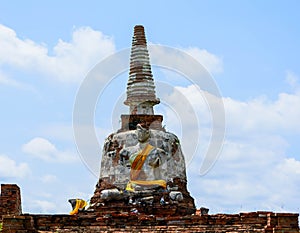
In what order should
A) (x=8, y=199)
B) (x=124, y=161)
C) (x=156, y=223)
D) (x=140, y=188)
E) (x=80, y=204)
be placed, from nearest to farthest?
(x=156, y=223) → (x=8, y=199) → (x=140, y=188) → (x=80, y=204) → (x=124, y=161)

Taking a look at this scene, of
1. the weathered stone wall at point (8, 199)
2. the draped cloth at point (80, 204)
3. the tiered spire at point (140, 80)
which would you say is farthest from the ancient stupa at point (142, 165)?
the weathered stone wall at point (8, 199)

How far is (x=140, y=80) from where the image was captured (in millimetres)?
38344

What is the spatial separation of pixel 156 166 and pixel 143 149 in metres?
1.06

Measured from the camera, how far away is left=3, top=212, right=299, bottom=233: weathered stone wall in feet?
80.0

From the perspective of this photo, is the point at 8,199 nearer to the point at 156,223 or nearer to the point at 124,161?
the point at 156,223

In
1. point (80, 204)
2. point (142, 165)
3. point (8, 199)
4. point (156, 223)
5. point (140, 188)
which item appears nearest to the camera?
point (156, 223)

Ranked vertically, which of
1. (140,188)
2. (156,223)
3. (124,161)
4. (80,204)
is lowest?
(156,223)

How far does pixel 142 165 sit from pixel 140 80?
5384 millimetres

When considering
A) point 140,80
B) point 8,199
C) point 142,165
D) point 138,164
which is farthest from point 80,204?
point 140,80

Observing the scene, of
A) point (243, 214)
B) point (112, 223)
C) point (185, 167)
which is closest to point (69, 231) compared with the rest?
point (112, 223)

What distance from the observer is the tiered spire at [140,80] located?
37.6 metres

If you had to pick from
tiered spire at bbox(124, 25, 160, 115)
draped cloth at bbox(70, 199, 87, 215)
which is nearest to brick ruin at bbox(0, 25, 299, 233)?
tiered spire at bbox(124, 25, 160, 115)

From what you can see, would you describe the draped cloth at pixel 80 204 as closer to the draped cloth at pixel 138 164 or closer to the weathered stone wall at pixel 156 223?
the draped cloth at pixel 138 164

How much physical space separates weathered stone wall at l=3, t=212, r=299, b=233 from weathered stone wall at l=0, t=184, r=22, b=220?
2070mm
